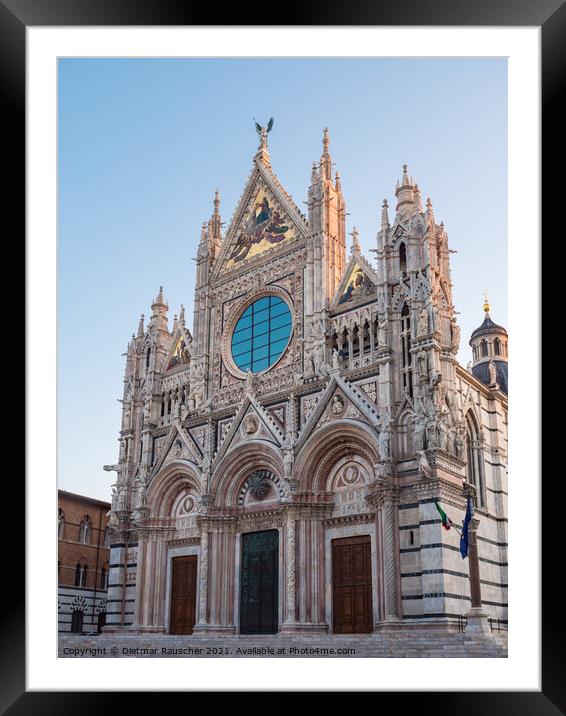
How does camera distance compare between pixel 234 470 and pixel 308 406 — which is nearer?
pixel 308 406

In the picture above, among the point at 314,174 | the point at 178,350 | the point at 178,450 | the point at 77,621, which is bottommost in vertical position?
the point at 77,621

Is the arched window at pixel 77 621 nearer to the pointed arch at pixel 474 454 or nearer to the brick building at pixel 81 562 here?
the brick building at pixel 81 562

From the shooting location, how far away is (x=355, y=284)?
893 inches

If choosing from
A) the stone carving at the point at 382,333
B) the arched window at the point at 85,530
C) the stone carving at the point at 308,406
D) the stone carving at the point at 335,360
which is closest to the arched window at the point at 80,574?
the arched window at the point at 85,530

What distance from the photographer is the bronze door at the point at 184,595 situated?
76.1 feet

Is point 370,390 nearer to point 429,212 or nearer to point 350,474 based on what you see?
point 350,474

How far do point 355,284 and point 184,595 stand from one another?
10979 mm

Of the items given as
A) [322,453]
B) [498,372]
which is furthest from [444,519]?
[498,372]

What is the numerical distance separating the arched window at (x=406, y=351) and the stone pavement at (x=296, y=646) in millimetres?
6098

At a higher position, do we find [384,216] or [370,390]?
[384,216]
